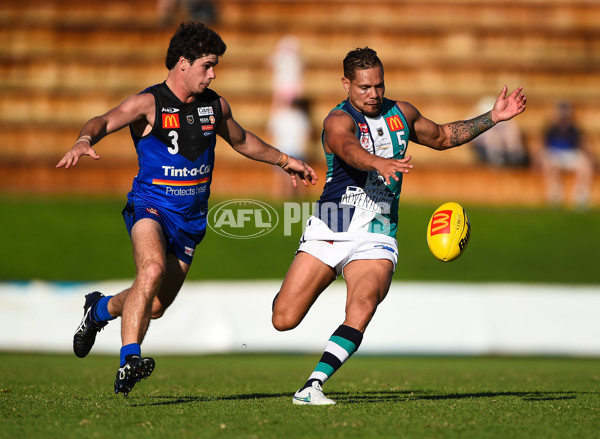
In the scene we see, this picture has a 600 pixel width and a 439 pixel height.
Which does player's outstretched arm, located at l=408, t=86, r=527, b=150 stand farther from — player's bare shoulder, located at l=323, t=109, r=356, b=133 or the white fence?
the white fence

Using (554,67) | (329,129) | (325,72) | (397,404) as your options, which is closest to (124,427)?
Result: (397,404)

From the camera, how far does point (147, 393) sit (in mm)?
8133

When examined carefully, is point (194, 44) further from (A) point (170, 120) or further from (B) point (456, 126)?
(B) point (456, 126)

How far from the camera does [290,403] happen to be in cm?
720

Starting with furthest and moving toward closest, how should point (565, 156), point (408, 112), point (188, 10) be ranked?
point (188, 10) < point (565, 156) < point (408, 112)

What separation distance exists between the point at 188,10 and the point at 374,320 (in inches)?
471

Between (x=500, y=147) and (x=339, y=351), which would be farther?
(x=500, y=147)

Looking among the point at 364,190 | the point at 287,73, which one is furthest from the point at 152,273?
the point at 287,73

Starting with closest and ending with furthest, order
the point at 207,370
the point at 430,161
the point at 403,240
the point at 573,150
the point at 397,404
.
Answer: the point at 397,404 < the point at 207,370 < the point at 403,240 < the point at 573,150 < the point at 430,161

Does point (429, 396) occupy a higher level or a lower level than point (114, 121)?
lower

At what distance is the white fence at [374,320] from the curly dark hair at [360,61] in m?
6.84

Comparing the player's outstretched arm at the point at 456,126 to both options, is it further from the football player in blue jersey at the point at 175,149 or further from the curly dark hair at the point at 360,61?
the football player in blue jersey at the point at 175,149

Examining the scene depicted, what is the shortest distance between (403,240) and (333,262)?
1037 centimetres

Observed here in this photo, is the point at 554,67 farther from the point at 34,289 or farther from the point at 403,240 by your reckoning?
the point at 34,289
